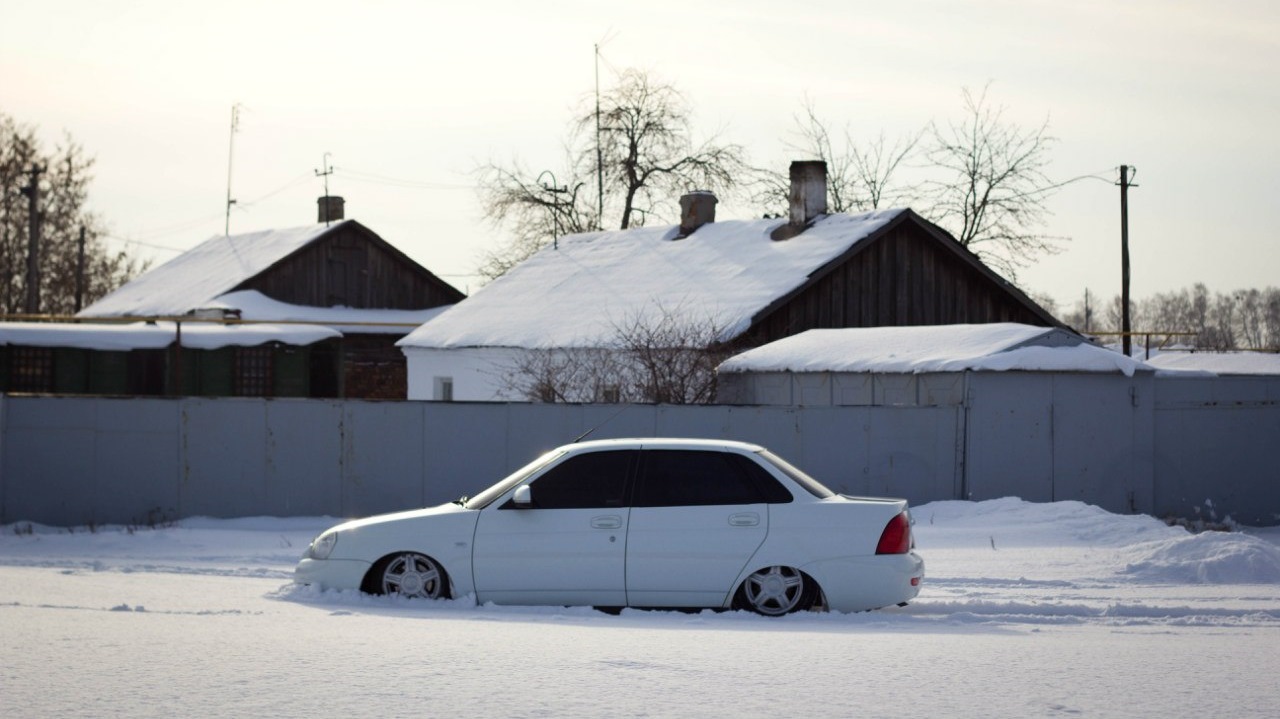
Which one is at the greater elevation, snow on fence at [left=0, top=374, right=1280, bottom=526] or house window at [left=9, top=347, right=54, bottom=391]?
house window at [left=9, top=347, right=54, bottom=391]

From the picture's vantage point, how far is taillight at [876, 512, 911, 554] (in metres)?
11.1

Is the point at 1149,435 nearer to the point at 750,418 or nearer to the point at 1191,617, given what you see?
the point at 750,418

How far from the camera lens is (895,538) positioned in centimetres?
1114

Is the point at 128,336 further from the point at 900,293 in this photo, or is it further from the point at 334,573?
the point at 334,573

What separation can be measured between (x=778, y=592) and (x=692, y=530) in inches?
29.6

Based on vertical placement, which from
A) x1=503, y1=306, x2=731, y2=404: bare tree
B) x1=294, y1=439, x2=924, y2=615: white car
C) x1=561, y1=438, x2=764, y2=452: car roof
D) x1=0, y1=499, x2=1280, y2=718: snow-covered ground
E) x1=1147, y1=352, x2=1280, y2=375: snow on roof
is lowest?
x1=0, y1=499, x2=1280, y2=718: snow-covered ground

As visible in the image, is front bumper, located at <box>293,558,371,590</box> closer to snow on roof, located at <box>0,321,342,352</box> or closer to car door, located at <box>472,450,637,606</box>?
car door, located at <box>472,450,637,606</box>

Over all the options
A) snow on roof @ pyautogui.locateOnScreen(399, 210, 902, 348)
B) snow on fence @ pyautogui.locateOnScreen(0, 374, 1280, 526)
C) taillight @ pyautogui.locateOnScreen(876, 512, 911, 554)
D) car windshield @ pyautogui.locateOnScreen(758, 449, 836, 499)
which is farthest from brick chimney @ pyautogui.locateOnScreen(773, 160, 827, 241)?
taillight @ pyautogui.locateOnScreen(876, 512, 911, 554)

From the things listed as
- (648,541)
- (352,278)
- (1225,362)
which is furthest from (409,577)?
(352,278)

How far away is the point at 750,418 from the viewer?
2020cm

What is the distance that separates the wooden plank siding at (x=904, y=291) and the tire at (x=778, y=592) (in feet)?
66.0

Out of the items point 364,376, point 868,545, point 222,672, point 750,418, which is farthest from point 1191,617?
point 364,376

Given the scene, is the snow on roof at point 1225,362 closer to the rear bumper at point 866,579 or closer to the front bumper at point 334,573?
the rear bumper at point 866,579

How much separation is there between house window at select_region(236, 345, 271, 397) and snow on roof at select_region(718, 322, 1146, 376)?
52.3ft
